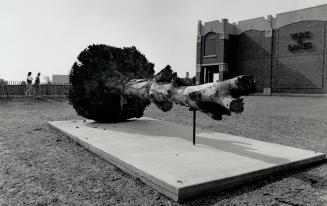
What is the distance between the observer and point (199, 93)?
496 cm

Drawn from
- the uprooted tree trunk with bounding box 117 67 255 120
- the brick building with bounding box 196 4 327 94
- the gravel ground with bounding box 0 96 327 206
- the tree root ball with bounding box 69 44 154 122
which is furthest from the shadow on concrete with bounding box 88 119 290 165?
the brick building with bounding box 196 4 327 94

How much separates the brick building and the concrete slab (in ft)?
83.7

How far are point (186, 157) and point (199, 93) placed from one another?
38.9 inches

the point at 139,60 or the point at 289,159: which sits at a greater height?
the point at 139,60

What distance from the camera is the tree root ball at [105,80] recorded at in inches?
342

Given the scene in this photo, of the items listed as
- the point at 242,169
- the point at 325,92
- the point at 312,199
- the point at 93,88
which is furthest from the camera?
the point at 325,92

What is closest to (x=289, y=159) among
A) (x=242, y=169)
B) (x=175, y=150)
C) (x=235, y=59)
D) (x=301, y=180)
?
(x=301, y=180)

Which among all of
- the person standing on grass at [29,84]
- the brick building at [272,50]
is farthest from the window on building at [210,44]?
the person standing on grass at [29,84]

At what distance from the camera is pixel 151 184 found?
3980 mm

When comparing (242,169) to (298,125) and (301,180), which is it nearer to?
(301,180)

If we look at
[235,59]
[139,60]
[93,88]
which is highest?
[235,59]

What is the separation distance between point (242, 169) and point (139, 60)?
18.5 feet

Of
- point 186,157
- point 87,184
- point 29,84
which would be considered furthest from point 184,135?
point 29,84

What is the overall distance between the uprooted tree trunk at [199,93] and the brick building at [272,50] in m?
25.9
